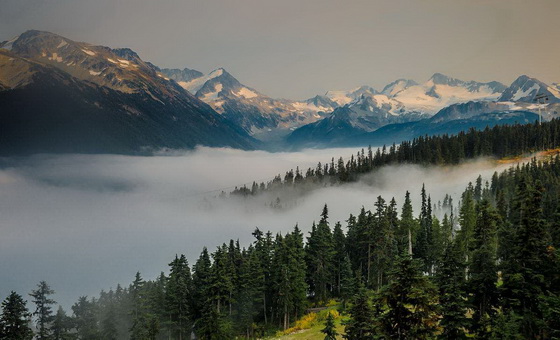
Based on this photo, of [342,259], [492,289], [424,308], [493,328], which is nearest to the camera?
[424,308]

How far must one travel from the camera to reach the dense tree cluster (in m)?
28.5

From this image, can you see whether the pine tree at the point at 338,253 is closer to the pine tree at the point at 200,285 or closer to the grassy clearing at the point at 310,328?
the grassy clearing at the point at 310,328

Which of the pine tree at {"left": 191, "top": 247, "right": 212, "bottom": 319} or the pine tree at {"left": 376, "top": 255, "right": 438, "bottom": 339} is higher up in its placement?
the pine tree at {"left": 376, "top": 255, "right": 438, "bottom": 339}

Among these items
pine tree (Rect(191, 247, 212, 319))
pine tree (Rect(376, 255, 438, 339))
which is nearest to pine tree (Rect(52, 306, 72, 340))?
pine tree (Rect(191, 247, 212, 319))

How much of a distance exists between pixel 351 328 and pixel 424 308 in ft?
51.7

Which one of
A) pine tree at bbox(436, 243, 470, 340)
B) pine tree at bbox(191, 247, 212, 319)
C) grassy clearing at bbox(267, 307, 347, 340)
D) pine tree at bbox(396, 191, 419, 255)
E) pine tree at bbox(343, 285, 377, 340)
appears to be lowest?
grassy clearing at bbox(267, 307, 347, 340)

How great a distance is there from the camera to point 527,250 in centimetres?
3375

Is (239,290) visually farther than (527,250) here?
Yes

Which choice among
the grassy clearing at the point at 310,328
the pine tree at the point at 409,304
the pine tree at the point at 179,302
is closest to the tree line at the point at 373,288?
the pine tree at the point at 409,304

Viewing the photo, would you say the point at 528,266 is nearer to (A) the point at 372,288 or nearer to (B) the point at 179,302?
(A) the point at 372,288

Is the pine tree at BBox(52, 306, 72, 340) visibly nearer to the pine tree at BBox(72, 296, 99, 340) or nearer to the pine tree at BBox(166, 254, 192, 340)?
the pine tree at BBox(72, 296, 99, 340)

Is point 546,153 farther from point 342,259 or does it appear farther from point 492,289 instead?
point 492,289

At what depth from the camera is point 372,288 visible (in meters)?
86.6

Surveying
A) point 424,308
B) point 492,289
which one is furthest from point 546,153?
point 424,308
